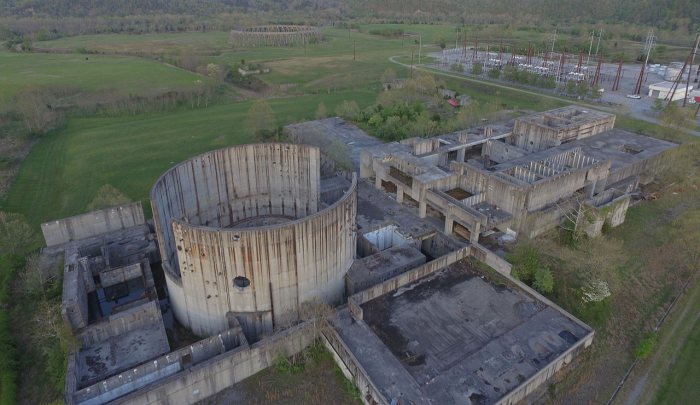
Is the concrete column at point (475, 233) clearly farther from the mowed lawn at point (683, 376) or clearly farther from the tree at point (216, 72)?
the tree at point (216, 72)

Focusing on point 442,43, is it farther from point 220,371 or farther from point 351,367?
point 220,371

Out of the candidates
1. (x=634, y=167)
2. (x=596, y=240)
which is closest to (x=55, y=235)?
(x=596, y=240)

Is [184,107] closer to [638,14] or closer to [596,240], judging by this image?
[596,240]

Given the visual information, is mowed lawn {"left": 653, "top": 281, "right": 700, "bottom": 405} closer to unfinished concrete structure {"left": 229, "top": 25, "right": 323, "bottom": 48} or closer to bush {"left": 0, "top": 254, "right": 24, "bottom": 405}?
bush {"left": 0, "top": 254, "right": 24, "bottom": 405}

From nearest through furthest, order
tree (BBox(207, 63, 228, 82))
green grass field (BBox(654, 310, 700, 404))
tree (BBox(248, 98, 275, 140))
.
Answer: green grass field (BBox(654, 310, 700, 404))
tree (BBox(248, 98, 275, 140))
tree (BBox(207, 63, 228, 82))

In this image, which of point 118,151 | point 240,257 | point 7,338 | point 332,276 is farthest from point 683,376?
point 118,151

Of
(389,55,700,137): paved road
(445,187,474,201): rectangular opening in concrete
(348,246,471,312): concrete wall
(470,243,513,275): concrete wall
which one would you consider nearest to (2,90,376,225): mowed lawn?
(389,55,700,137): paved road

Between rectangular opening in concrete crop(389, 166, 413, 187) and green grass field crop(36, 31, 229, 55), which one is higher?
green grass field crop(36, 31, 229, 55)

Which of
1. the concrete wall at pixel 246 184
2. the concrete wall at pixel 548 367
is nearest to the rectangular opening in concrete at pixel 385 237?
the concrete wall at pixel 246 184
